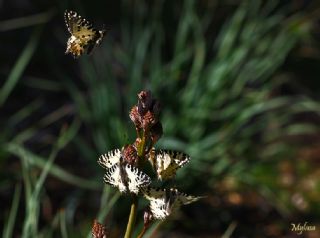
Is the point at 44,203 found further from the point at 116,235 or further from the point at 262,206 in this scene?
the point at 262,206

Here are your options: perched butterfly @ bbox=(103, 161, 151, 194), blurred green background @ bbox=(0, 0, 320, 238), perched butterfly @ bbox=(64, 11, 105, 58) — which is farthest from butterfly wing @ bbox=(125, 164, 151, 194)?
blurred green background @ bbox=(0, 0, 320, 238)

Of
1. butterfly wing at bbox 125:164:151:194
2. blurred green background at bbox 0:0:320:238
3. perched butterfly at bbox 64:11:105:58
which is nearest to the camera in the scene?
butterfly wing at bbox 125:164:151:194

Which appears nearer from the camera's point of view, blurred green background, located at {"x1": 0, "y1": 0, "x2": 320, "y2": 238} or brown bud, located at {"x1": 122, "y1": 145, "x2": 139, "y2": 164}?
brown bud, located at {"x1": 122, "y1": 145, "x2": 139, "y2": 164}

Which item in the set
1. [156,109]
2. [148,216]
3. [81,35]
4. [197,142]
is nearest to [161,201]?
[148,216]

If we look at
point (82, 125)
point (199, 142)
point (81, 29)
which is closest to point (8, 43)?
point (82, 125)

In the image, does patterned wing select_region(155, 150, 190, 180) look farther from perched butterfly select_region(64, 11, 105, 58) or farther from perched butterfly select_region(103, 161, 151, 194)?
perched butterfly select_region(64, 11, 105, 58)

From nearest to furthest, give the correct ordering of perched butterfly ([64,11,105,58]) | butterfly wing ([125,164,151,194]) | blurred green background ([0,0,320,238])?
butterfly wing ([125,164,151,194]) < perched butterfly ([64,11,105,58]) < blurred green background ([0,0,320,238])

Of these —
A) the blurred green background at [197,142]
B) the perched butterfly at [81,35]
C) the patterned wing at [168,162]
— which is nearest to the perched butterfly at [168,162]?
the patterned wing at [168,162]
